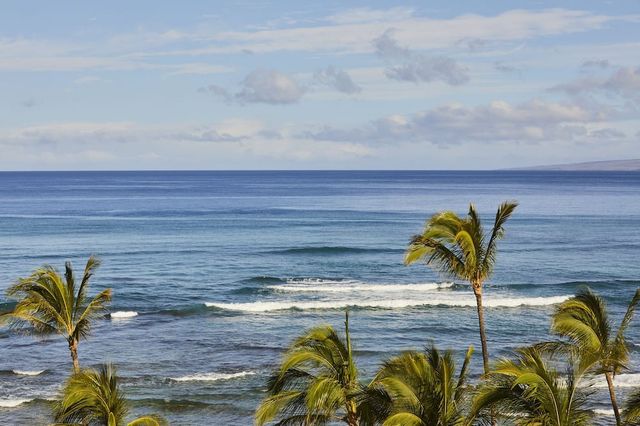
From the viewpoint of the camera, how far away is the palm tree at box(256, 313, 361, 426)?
48.5 feet

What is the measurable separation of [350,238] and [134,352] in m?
48.9

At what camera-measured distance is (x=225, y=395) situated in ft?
106

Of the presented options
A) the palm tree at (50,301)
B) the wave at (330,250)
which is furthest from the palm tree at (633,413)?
the wave at (330,250)

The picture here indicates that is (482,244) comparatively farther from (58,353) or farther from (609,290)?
(609,290)

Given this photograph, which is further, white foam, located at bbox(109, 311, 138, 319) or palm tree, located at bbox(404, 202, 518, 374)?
white foam, located at bbox(109, 311, 138, 319)

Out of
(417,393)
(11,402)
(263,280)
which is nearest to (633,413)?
(417,393)

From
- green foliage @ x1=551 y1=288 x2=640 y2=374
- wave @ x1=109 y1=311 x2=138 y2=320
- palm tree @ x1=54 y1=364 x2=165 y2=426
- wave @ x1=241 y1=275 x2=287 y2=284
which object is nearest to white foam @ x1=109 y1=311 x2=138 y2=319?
wave @ x1=109 y1=311 x2=138 y2=320

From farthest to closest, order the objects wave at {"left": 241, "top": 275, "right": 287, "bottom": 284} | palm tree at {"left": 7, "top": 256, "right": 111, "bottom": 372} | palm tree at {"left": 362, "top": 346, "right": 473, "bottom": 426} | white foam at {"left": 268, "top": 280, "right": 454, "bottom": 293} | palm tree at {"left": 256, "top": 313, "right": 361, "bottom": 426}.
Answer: wave at {"left": 241, "top": 275, "right": 287, "bottom": 284}, white foam at {"left": 268, "top": 280, "right": 454, "bottom": 293}, palm tree at {"left": 7, "top": 256, "right": 111, "bottom": 372}, palm tree at {"left": 256, "top": 313, "right": 361, "bottom": 426}, palm tree at {"left": 362, "top": 346, "right": 473, "bottom": 426}

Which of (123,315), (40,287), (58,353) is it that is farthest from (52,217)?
(40,287)

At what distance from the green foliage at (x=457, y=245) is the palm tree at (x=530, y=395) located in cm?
583

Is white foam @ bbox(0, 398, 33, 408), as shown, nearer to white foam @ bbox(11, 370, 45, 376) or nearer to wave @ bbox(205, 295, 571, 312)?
white foam @ bbox(11, 370, 45, 376)

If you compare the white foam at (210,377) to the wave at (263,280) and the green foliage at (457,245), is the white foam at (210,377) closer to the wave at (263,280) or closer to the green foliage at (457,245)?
the green foliage at (457,245)

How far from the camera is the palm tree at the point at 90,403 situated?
1546 cm

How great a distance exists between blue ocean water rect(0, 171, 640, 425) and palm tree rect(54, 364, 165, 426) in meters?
14.0
